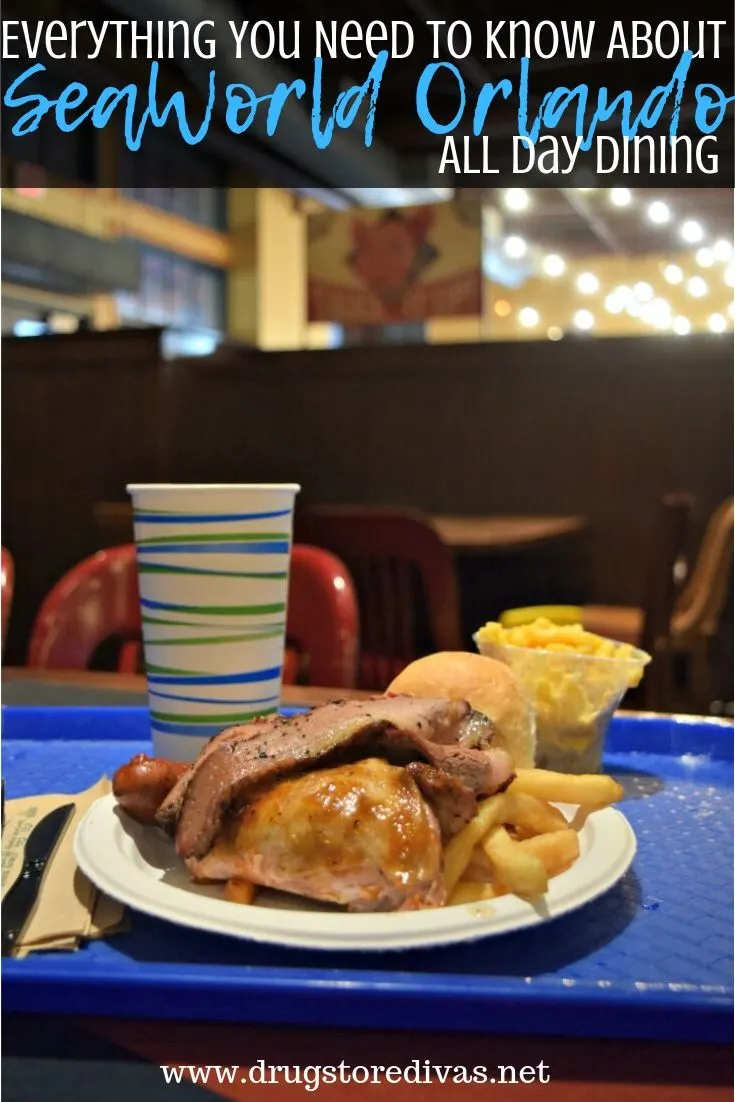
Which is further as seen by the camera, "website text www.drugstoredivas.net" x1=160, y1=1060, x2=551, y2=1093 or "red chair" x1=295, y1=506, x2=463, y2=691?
"red chair" x1=295, y1=506, x2=463, y2=691

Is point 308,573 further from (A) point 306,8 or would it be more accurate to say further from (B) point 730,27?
(A) point 306,8

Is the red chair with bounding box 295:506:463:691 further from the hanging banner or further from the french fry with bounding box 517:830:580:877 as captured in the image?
the hanging banner

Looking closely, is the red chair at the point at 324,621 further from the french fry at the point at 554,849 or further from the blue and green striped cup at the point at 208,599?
the french fry at the point at 554,849

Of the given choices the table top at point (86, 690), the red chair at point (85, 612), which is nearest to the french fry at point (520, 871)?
the table top at point (86, 690)

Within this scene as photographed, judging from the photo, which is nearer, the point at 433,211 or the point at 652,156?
the point at 652,156

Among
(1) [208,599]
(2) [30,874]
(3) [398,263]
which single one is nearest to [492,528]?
(3) [398,263]

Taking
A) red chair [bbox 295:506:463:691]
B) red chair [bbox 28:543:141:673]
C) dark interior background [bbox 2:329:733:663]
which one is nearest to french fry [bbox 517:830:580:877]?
red chair [bbox 28:543:141:673]

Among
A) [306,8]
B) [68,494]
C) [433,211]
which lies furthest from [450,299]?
[306,8]
